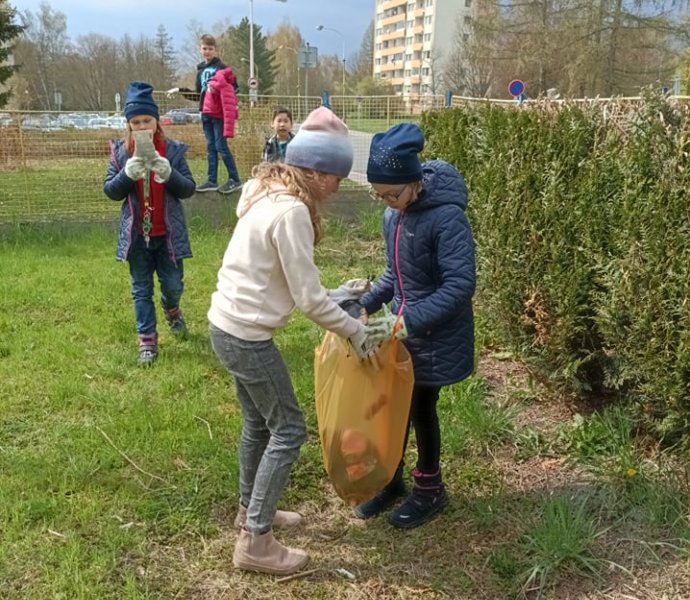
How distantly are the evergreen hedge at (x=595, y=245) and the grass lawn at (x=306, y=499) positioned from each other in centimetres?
34

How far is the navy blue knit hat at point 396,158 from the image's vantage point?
2338mm

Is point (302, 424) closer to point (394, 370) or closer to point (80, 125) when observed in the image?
point (394, 370)

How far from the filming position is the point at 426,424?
2732mm

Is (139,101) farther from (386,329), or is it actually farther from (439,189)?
(386,329)

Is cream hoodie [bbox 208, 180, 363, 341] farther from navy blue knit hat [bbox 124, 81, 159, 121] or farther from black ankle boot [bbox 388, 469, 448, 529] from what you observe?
navy blue knit hat [bbox 124, 81, 159, 121]

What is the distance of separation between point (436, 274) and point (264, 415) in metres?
0.85

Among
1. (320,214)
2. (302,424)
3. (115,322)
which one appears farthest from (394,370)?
(115,322)

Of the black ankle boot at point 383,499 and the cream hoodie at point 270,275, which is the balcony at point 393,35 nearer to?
the black ankle boot at point 383,499

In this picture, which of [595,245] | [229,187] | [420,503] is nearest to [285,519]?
[420,503]

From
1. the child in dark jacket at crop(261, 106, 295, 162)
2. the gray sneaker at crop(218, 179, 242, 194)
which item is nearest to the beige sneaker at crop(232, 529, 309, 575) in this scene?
the child in dark jacket at crop(261, 106, 295, 162)

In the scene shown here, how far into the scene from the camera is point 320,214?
2.27 metres

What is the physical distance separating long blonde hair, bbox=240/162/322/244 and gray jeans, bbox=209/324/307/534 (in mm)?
443

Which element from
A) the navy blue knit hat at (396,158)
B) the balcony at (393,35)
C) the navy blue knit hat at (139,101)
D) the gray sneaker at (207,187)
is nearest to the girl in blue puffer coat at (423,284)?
the navy blue knit hat at (396,158)

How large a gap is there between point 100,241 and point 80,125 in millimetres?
1835
